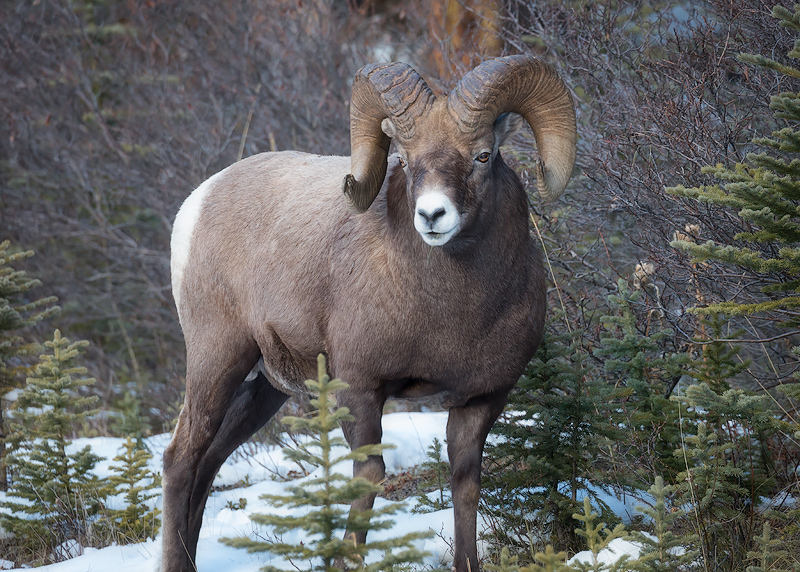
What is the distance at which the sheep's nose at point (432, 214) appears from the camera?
3.60 meters

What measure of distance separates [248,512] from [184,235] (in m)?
2.08

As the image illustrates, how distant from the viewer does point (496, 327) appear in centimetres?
407

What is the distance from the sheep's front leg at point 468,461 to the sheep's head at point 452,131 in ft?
3.33

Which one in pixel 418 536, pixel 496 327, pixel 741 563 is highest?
pixel 496 327

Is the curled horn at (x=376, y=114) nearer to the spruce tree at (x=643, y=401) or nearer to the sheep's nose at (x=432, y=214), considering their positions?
the sheep's nose at (x=432, y=214)

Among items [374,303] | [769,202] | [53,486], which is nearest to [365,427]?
[374,303]

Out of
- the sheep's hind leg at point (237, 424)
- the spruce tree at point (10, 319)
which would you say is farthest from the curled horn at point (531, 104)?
the spruce tree at point (10, 319)

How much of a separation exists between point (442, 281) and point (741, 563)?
1.93 meters

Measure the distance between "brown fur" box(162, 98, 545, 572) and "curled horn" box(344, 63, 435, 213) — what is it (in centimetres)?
9

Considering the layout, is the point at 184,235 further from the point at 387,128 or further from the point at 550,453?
the point at 550,453

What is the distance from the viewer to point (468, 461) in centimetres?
425

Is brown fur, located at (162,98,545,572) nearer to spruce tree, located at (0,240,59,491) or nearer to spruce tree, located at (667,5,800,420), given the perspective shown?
spruce tree, located at (667,5,800,420)

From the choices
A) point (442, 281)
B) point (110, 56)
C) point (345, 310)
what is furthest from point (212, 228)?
point (110, 56)

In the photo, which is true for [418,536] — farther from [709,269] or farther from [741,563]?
[709,269]
